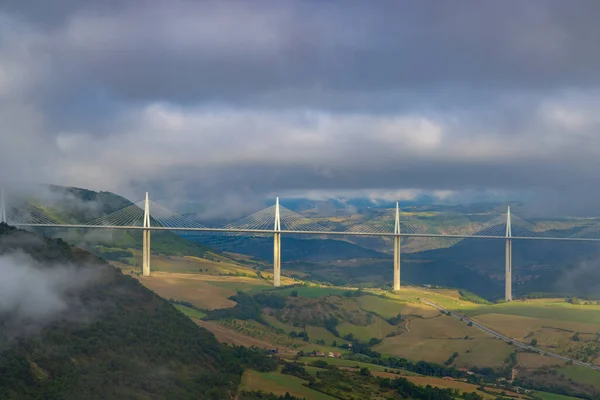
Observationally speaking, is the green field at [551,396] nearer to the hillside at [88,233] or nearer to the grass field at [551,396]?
the grass field at [551,396]

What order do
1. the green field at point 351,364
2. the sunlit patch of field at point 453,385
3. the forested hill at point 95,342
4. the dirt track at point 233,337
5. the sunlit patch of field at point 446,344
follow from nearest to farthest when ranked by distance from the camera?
the forested hill at point 95,342, the sunlit patch of field at point 453,385, the green field at point 351,364, the dirt track at point 233,337, the sunlit patch of field at point 446,344

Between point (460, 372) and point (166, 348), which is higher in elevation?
point (166, 348)

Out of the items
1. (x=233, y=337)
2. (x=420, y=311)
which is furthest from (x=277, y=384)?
(x=420, y=311)

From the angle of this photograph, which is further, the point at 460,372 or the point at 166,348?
the point at 460,372

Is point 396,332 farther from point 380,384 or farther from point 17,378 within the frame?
point 17,378

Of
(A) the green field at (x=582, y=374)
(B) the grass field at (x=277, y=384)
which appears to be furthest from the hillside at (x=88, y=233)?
(B) the grass field at (x=277, y=384)

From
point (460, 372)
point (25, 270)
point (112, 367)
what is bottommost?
point (460, 372)

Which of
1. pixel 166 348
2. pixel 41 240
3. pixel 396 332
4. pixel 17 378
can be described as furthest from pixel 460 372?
pixel 17 378
